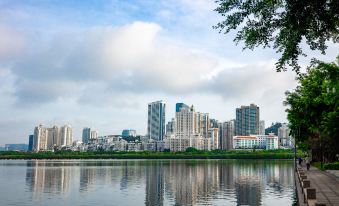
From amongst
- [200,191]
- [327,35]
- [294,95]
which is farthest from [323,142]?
[327,35]

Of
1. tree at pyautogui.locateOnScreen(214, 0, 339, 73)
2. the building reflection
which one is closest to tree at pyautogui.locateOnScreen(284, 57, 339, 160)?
tree at pyautogui.locateOnScreen(214, 0, 339, 73)

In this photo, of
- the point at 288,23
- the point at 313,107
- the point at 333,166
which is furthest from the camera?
the point at 333,166

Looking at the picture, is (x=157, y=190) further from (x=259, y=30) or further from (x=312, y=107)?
(x=259, y=30)

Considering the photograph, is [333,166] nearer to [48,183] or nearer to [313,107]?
[313,107]

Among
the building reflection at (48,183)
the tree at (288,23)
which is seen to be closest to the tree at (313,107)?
the tree at (288,23)

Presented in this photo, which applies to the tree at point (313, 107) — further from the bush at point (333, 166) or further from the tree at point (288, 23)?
the tree at point (288, 23)

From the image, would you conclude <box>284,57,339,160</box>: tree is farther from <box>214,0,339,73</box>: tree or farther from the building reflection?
the building reflection

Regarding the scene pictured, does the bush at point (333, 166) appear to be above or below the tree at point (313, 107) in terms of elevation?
below

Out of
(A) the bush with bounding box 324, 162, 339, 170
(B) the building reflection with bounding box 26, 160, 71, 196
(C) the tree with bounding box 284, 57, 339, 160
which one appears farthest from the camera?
(A) the bush with bounding box 324, 162, 339, 170

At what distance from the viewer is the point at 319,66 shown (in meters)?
31.8

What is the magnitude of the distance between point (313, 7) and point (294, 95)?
39810 mm

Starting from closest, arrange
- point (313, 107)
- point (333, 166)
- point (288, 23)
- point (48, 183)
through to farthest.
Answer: point (288, 23) < point (313, 107) < point (48, 183) < point (333, 166)

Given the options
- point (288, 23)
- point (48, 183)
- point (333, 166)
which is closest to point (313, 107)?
point (333, 166)

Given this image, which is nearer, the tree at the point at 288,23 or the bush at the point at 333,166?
the tree at the point at 288,23
